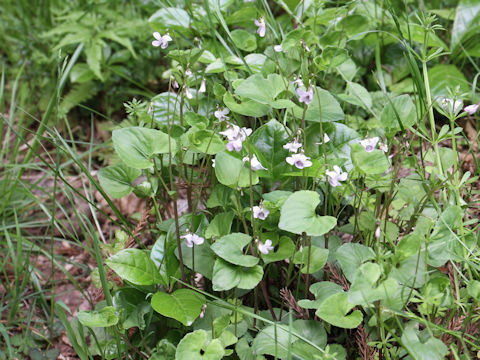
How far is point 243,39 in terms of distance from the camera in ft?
6.53

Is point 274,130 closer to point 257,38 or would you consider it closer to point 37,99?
point 257,38

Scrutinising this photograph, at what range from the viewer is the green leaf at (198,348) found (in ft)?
4.19

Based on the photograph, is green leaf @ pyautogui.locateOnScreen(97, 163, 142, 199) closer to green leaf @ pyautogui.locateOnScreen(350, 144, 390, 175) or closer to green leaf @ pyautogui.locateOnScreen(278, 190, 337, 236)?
green leaf @ pyautogui.locateOnScreen(278, 190, 337, 236)

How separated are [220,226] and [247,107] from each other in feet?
1.35

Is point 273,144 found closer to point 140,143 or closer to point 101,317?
point 140,143

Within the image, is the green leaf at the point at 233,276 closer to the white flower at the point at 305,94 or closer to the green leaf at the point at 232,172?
the green leaf at the point at 232,172

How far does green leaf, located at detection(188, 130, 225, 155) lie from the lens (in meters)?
1.42

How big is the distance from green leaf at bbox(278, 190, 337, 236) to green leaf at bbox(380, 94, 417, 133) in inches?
16.5

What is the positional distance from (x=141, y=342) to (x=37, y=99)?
2.11 meters

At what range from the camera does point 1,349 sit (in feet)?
6.28

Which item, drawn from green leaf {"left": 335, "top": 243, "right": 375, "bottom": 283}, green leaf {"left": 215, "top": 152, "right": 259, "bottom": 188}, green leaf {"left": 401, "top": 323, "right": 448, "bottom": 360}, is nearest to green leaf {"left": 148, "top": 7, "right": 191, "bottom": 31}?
green leaf {"left": 215, "top": 152, "right": 259, "bottom": 188}

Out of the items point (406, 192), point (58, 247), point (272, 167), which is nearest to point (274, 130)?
point (272, 167)

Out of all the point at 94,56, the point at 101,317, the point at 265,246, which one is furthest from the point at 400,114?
the point at 94,56

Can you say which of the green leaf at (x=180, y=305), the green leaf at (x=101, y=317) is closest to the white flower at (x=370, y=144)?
the green leaf at (x=180, y=305)
